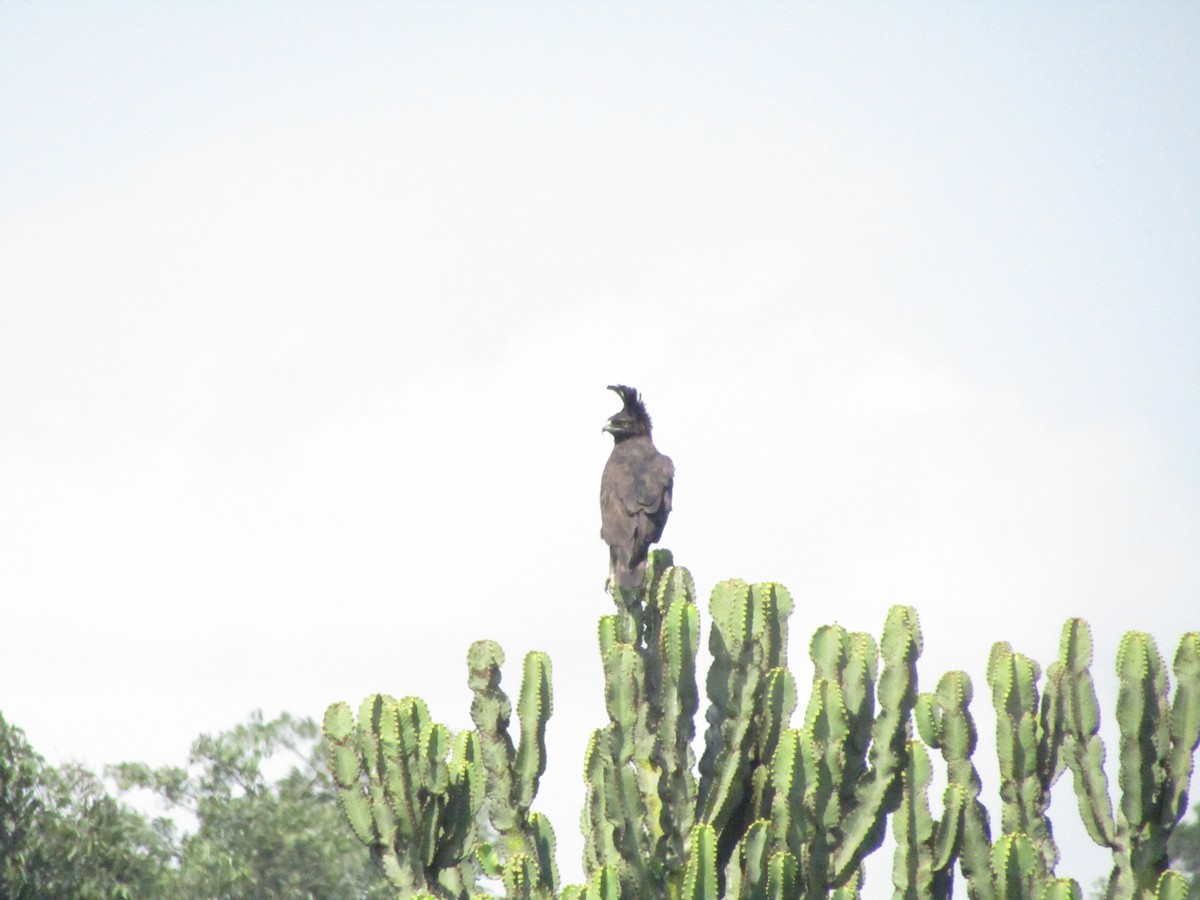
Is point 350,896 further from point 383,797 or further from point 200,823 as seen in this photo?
point 383,797

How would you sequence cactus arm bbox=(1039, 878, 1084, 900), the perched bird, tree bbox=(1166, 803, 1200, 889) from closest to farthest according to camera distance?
1. cactus arm bbox=(1039, 878, 1084, 900)
2. the perched bird
3. tree bbox=(1166, 803, 1200, 889)

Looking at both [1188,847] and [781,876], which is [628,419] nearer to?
[781,876]

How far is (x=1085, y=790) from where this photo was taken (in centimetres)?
1017

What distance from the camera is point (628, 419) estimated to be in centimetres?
1385

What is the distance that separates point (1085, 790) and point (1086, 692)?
0.63 meters

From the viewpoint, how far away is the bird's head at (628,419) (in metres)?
13.8

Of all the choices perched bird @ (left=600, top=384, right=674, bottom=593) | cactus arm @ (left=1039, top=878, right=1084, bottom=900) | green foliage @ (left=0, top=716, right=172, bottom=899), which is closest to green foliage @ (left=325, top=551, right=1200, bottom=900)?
cactus arm @ (left=1039, top=878, right=1084, bottom=900)

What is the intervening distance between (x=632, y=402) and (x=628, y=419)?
6.0 inches

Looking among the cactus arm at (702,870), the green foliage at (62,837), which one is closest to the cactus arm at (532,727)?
the cactus arm at (702,870)

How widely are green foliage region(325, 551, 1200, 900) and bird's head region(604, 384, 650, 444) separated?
3.75 metres

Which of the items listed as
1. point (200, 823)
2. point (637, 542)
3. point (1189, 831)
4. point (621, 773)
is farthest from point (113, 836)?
point (1189, 831)

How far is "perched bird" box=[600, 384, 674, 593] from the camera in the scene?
38.9 ft

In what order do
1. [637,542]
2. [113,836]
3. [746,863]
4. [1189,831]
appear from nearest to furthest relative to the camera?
[746,863] < [637,542] < [113,836] < [1189,831]

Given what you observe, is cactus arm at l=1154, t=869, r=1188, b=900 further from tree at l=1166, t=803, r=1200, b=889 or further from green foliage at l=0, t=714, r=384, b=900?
tree at l=1166, t=803, r=1200, b=889
